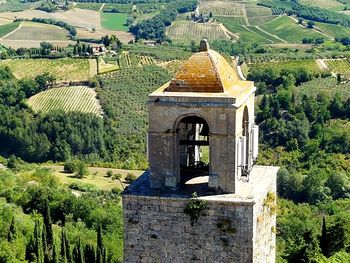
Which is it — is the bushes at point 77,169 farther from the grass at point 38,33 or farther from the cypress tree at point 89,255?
the grass at point 38,33

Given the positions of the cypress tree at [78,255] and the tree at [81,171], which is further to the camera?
the tree at [81,171]

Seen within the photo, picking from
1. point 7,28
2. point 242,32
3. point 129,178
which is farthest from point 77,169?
point 7,28

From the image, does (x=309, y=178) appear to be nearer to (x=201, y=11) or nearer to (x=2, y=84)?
(x=2, y=84)

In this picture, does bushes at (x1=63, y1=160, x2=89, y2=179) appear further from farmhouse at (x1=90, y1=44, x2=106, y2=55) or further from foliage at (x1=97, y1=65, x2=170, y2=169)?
farmhouse at (x1=90, y1=44, x2=106, y2=55)

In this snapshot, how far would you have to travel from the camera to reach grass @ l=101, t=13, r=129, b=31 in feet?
596

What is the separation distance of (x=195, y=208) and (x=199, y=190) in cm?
63

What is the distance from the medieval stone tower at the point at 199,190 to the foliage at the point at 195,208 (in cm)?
2

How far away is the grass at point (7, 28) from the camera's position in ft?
535

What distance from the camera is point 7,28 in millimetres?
166375

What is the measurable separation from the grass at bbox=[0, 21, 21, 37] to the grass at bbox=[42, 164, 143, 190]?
88.2 metres

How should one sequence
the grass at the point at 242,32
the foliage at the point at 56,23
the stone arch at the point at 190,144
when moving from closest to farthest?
the stone arch at the point at 190,144
the grass at the point at 242,32
the foliage at the point at 56,23

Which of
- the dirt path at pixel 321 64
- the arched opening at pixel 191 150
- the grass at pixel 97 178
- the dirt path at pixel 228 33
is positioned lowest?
the grass at pixel 97 178

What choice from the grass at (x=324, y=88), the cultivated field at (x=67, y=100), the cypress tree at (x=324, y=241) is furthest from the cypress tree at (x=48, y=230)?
the grass at (x=324, y=88)

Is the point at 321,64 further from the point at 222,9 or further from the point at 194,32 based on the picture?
the point at 222,9
